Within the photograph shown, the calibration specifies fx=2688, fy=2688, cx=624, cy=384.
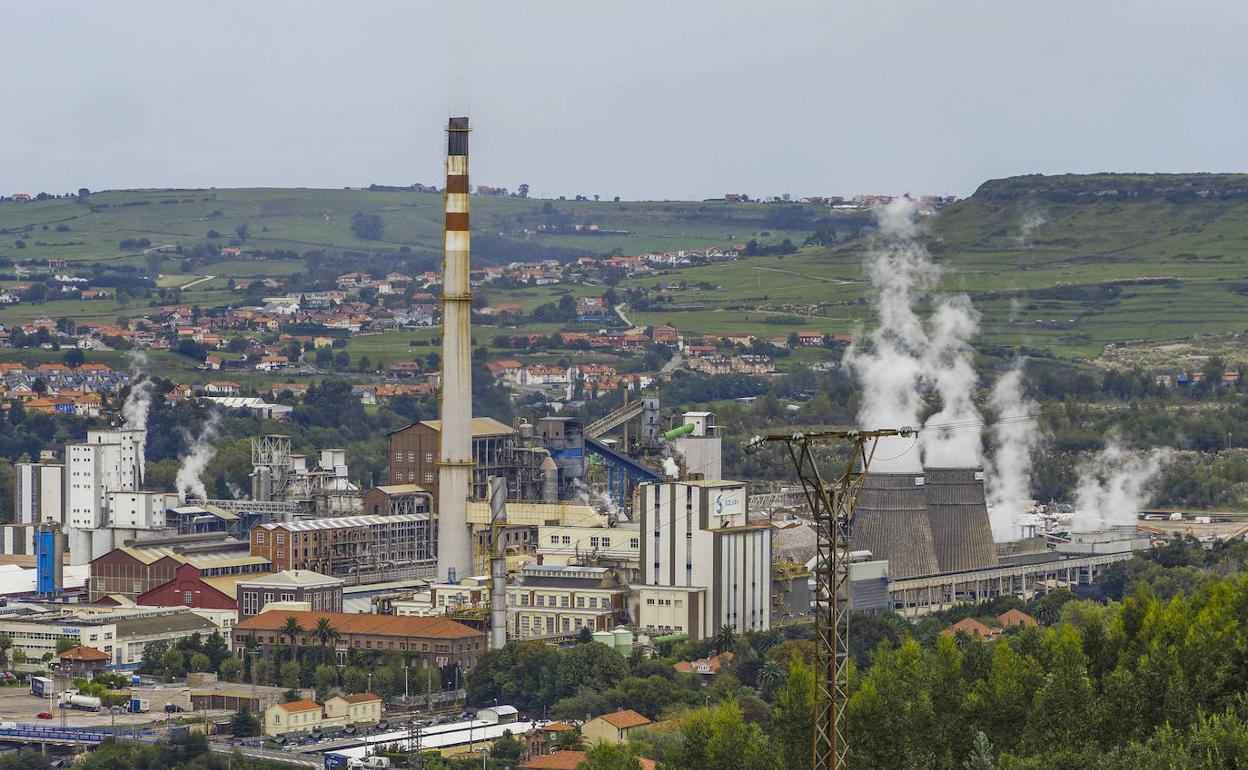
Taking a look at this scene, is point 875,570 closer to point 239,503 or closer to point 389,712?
point 389,712

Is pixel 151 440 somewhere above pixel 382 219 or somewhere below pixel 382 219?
below

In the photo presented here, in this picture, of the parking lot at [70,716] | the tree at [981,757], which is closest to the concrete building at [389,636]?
the parking lot at [70,716]

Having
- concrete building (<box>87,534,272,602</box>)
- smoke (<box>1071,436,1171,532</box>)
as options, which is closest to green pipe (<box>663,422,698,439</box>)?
concrete building (<box>87,534,272,602</box>)

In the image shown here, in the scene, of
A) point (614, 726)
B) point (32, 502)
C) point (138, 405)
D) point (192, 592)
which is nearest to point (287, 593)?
point (192, 592)

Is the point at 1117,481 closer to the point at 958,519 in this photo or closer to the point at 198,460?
the point at 958,519

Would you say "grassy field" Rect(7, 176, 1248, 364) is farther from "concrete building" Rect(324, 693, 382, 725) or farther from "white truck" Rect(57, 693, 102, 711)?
"white truck" Rect(57, 693, 102, 711)

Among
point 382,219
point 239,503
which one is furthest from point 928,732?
point 382,219
